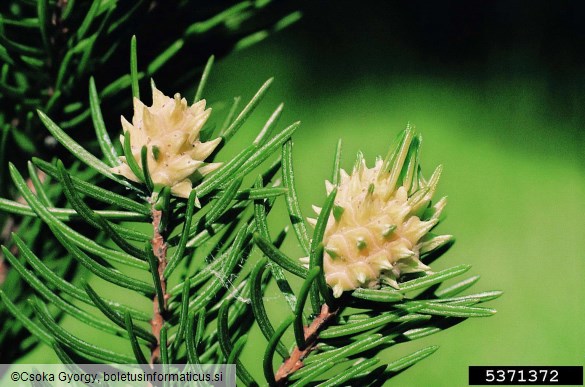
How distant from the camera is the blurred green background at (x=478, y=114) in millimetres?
1137

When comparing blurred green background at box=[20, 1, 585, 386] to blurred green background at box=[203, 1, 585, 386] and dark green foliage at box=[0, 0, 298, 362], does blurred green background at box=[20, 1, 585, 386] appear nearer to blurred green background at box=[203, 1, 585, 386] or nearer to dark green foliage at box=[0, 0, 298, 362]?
blurred green background at box=[203, 1, 585, 386]

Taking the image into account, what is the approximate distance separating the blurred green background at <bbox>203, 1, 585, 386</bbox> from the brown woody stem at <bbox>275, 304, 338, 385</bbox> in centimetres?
79

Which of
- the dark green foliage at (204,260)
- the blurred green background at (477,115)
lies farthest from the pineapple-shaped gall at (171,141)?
the blurred green background at (477,115)

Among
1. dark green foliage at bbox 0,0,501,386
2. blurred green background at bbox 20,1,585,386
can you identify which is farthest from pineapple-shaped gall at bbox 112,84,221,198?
blurred green background at bbox 20,1,585,386

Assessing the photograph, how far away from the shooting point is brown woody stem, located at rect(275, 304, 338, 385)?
30cm

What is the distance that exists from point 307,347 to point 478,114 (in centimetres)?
106

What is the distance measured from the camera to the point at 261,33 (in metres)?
0.46

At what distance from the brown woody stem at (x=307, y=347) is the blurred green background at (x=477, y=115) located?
30.1 inches

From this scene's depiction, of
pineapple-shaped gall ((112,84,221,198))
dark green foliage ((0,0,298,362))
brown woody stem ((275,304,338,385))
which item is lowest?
brown woody stem ((275,304,338,385))

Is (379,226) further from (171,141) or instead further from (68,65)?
(68,65)

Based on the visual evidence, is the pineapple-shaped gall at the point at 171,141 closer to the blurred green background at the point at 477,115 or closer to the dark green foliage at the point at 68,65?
the dark green foliage at the point at 68,65

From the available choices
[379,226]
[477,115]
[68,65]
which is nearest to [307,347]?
[379,226]

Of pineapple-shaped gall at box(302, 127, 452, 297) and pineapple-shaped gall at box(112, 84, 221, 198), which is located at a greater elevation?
pineapple-shaped gall at box(112, 84, 221, 198)

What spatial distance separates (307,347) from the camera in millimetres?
304
